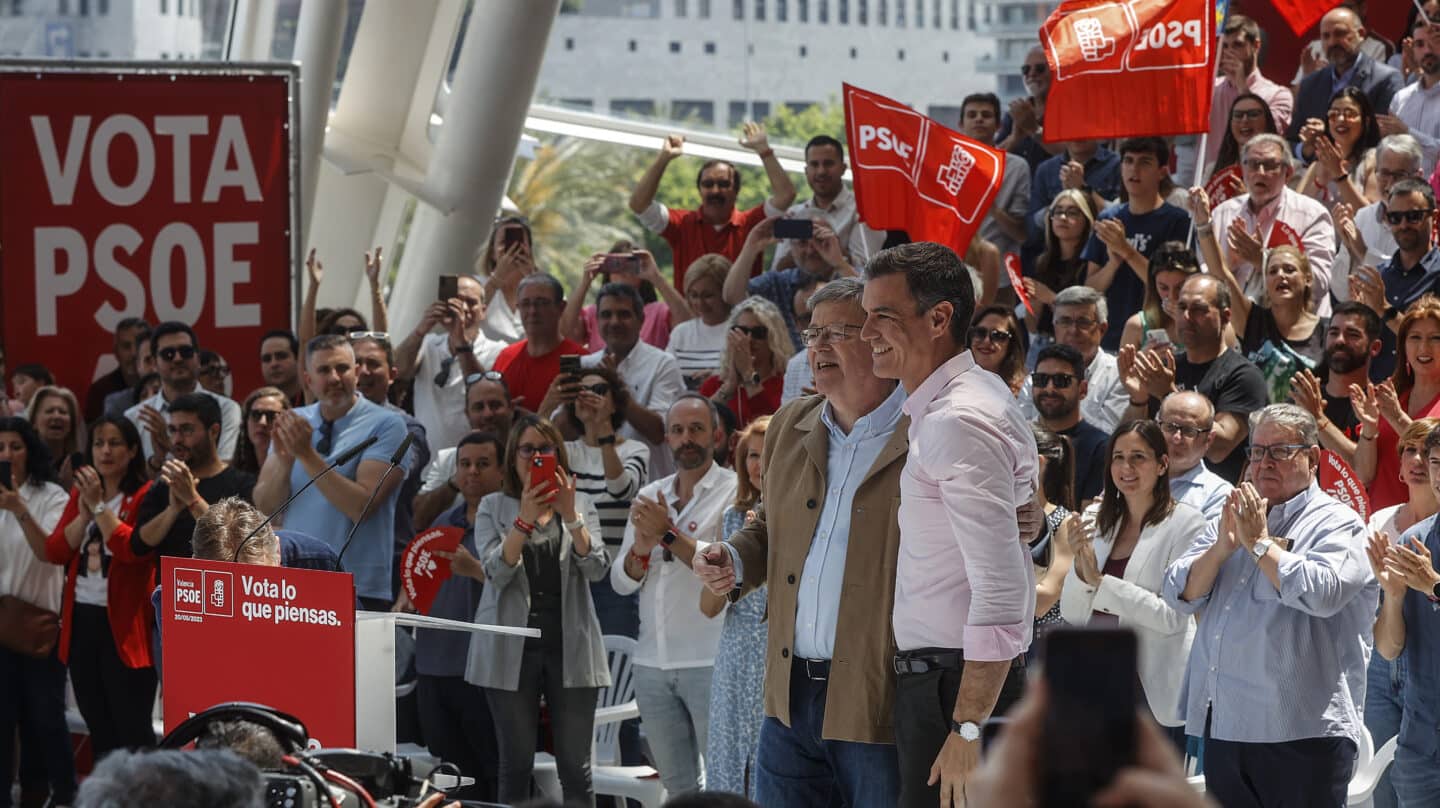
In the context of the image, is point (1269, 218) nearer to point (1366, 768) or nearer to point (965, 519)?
point (1366, 768)

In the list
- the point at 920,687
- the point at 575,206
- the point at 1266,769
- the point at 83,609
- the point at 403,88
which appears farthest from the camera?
the point at 575,206

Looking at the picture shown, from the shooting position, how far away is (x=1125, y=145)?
34.2 ft

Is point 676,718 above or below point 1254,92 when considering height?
below

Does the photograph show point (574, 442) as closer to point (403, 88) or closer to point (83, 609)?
point (83, 609)

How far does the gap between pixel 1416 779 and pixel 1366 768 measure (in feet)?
1.60

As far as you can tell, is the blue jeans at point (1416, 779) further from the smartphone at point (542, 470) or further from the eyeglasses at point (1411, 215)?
the eyeglasses at point (1411, 215)

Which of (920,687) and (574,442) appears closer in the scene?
(920,687)

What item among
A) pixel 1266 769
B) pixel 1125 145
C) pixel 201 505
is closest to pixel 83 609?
pixel 201 505

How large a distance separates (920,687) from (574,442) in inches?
186

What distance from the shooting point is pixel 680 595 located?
24.6ft

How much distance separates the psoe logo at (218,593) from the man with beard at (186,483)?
10.2 feet

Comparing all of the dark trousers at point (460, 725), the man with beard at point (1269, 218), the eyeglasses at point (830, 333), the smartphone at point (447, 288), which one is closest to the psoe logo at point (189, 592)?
the eyeglasses at point (830, 333)

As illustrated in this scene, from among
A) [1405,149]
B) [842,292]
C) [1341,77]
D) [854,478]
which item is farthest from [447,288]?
[1341,77]

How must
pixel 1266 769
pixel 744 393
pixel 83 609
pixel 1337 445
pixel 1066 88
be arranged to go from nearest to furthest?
pixel 1266 769, pixel 1337 445, pixel 83 609, pixel 744 393, pixel 1066 88
